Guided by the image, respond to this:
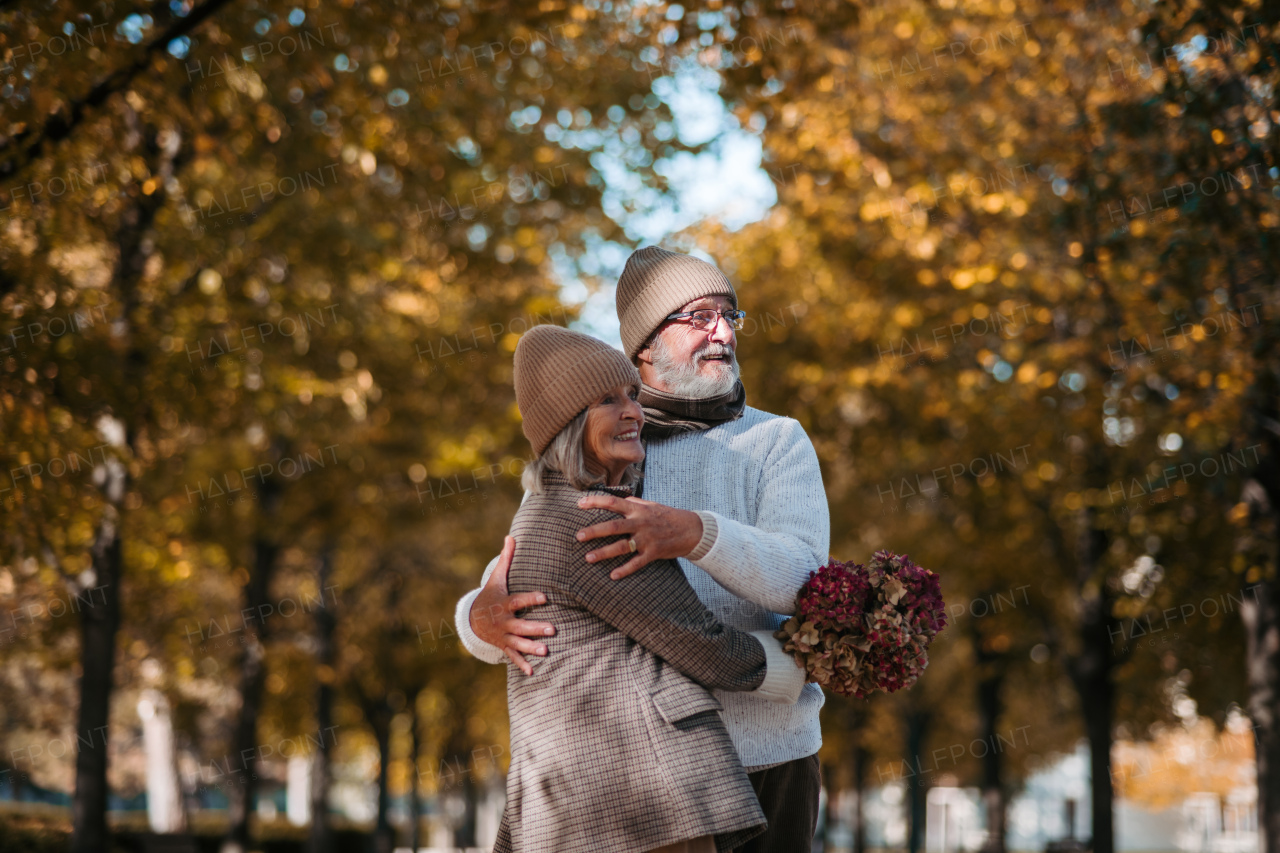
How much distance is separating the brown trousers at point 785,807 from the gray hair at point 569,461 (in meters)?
0.88

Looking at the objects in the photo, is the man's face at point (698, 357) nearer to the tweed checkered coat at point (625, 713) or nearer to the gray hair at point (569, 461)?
the gray hair at point (569, 461)

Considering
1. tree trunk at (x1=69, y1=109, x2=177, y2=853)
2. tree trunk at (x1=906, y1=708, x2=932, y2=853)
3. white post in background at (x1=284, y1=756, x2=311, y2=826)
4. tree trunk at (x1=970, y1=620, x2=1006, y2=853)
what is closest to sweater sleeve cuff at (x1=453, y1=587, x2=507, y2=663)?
tree trunk at (x1=69, y1=109, x2=177, y2=853)

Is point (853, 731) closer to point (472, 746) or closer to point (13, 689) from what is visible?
point (472, 746)

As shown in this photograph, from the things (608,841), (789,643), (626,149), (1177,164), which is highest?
(626,149)

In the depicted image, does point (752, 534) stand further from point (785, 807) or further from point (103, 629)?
point (103, 629)

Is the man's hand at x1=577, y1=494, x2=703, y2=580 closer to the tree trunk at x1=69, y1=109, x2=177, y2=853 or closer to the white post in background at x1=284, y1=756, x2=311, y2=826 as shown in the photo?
the tree trunk at x1=69, y1=109, x2=177, y2=853

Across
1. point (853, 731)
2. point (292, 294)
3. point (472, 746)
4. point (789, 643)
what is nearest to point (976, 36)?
point (292, 294)

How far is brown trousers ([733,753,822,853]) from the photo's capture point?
308 cm

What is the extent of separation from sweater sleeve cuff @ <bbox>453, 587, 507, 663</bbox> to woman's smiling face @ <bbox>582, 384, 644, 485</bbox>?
460 millimetres

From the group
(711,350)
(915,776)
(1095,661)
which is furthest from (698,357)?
(915,776)

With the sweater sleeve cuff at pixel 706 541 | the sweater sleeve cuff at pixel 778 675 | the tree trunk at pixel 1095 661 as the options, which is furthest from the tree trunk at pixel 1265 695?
the sweater sleeve cuff at pixel 706 541

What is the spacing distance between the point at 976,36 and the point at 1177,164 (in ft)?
13.6

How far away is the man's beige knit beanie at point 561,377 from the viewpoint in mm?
2912

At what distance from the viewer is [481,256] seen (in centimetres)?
1075
